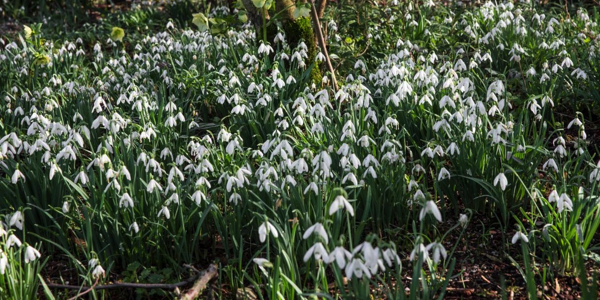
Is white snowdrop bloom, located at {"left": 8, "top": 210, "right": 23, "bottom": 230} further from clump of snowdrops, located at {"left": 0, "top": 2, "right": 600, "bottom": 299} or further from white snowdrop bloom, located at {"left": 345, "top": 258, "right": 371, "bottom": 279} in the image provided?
white snowdrop bloom, located at {"left": 345, "top": 258, "right": 371, "bottom": 279}

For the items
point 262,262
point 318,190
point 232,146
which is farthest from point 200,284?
point 232,146

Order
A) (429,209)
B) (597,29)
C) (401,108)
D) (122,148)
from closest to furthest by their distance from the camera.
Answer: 1. (429,209)
2. (122,148)
3. (401,108)
4. (597,29)

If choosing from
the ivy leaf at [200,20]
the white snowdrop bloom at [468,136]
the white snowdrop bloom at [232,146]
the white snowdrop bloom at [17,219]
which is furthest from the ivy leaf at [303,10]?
the white snowdrop bloom at [17,219]

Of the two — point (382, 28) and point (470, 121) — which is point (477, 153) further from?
point (382, 28)

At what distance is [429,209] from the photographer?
199 cm

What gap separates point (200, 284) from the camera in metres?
2.28

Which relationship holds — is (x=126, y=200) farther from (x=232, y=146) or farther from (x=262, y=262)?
(x=262, y=262)

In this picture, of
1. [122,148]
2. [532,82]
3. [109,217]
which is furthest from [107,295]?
[532,82]

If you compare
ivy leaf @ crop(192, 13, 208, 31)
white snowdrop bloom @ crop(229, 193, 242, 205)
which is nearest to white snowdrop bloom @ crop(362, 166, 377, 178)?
white snowdrop bloom @ crop(229, 193, 242, 205)

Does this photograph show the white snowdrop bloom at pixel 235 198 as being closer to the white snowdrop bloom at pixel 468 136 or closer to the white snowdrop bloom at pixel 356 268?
the white snowdrop bloom at pixel 356 268

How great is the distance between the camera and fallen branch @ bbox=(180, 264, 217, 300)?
7.31 feet

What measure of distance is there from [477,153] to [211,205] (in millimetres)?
1212

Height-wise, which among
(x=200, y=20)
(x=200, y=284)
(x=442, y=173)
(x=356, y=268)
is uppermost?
(x=200, y=20)

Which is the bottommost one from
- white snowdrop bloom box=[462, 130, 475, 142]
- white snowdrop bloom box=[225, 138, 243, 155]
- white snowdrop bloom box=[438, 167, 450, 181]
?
white snowdrop bloom box=[438, 167, 450, 181]
